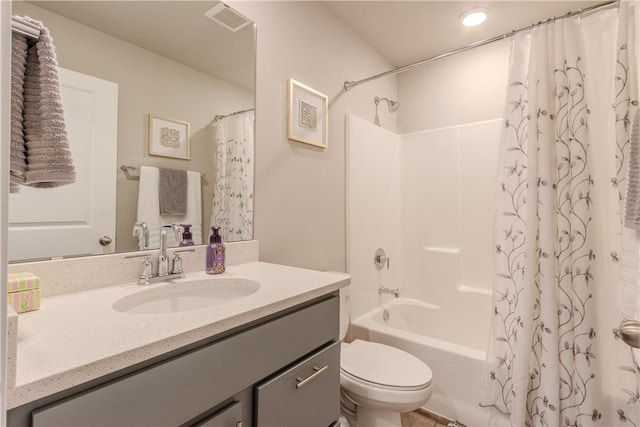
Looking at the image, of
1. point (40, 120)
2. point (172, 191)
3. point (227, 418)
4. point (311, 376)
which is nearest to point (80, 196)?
point (172, 191)

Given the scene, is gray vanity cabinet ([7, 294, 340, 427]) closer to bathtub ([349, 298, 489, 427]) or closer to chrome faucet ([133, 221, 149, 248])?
chrome faucet ([133, 221, 149, 248])

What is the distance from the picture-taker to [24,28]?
2.03 feet

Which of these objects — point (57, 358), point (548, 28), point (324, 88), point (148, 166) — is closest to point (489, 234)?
point (548, 28)

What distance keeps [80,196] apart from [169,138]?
357 mm

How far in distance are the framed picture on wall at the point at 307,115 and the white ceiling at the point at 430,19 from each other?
0.61 meters

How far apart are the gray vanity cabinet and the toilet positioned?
1.07ft

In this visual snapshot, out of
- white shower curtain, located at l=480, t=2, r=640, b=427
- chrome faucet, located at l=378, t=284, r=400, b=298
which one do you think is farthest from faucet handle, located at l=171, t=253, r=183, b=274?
chrome faucet, located at l=378, t=284, r=400, b=298

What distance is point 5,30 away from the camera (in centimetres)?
32

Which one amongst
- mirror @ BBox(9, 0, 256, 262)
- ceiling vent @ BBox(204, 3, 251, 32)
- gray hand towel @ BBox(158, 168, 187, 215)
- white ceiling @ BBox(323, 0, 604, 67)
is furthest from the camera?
white ceiling @ BBox(323, 0, 604, 67)

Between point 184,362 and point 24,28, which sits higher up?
point 24,28

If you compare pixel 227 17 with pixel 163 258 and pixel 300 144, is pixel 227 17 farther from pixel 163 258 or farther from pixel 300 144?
pixel 163 258

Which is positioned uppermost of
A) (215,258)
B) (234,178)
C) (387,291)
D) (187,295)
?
(234,178)

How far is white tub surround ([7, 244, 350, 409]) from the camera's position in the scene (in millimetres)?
476

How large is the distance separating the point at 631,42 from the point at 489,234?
1312mm
